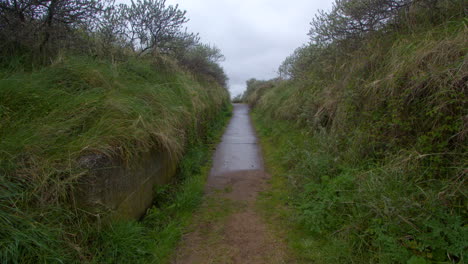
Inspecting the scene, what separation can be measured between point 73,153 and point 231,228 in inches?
77.7

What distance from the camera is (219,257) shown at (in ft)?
Answer: 9.41

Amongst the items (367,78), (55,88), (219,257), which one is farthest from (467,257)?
(55,88)

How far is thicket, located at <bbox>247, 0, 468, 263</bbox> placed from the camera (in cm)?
236

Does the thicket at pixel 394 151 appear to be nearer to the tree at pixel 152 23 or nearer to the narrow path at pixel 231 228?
the narrow path at pixel 231 228

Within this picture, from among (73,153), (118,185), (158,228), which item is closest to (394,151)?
(158,228)

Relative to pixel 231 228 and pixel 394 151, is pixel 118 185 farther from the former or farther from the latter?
pixel 394 151

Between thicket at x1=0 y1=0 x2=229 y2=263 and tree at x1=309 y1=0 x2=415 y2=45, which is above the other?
tree at x1=309 y1=0 x2=415 y2=45

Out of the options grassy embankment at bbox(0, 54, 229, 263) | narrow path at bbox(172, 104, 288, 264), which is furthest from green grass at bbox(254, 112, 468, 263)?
grassy embankment at bbox(0, 54, 229, 263)

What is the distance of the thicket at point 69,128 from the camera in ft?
6.76

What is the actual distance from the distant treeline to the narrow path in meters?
3.16

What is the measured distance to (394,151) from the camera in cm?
330

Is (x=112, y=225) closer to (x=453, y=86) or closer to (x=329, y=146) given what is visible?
(x=329, y=146)

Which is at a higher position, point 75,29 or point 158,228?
point 75,29

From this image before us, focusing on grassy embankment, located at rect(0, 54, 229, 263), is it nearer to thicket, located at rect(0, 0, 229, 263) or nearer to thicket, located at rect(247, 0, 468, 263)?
thicket, located at rect(0, 0, 229, 263)
